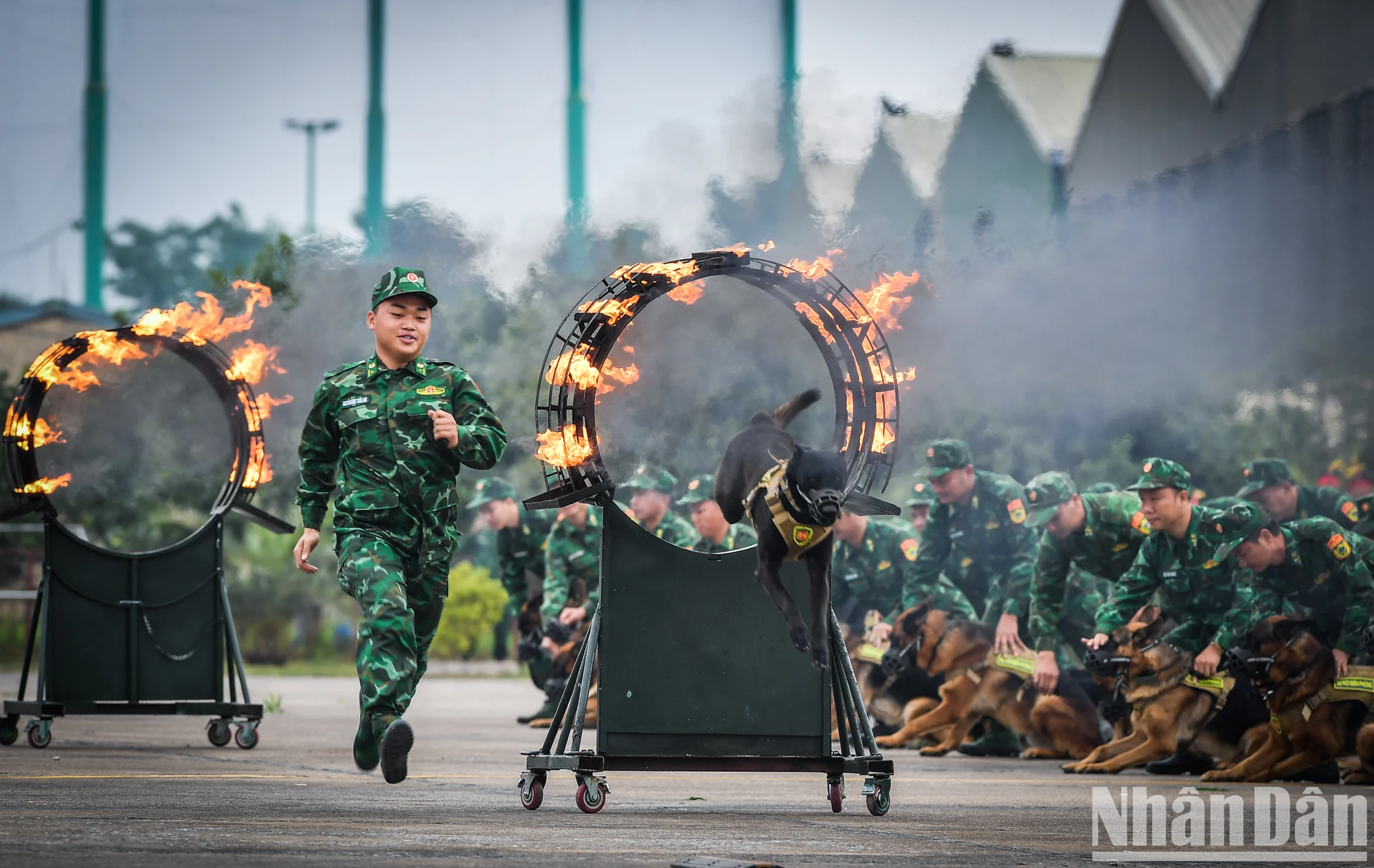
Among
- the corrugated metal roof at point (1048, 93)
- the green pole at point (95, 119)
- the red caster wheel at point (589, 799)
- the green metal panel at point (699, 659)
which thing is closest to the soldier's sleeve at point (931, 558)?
the green metal panel at point (699, 659)

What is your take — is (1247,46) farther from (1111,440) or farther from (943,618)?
(943,618)

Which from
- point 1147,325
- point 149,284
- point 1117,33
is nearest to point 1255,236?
point 1147,325

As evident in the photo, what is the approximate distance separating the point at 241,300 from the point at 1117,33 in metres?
11.0

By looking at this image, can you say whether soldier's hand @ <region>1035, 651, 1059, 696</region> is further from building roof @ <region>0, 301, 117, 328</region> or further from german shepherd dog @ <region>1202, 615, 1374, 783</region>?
building roof @ <region>0, 301, 117, 328</region>

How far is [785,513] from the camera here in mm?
6352

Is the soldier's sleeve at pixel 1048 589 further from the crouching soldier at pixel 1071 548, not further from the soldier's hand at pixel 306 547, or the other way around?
the soldier's hand at pixel 306 547

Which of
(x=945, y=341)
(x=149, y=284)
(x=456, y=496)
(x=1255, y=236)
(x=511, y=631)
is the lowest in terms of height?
(x=511, y=631)

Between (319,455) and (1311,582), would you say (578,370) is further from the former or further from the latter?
(1311,582)

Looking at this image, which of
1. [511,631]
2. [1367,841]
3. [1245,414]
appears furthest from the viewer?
[511,631]

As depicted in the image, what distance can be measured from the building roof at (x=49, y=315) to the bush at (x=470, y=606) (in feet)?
29.3

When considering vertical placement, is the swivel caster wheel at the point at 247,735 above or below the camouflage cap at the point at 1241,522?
below

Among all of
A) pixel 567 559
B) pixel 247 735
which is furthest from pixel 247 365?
pixel 567 559

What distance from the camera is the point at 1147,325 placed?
1598 centimetres

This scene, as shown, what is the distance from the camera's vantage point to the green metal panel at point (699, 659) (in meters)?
6.91
